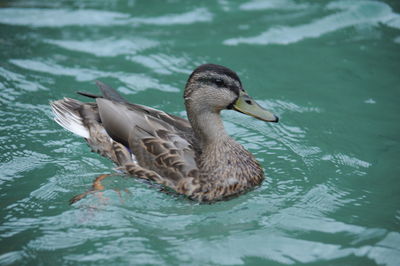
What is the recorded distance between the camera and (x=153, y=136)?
5805 mm

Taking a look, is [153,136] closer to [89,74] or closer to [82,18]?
[89,74]

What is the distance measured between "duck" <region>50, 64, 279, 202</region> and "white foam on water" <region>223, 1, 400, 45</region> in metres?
3.43

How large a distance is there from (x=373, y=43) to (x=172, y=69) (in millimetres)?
3459

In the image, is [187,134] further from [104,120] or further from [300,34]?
[300,34]

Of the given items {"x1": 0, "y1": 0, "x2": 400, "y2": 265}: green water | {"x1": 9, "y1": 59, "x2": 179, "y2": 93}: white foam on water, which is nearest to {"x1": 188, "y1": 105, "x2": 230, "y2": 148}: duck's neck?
{"x1": 0, "y1": 0, "x2": 400, "y2": 265}: green water

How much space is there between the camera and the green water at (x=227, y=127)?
483 cm

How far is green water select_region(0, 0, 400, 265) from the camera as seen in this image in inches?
190

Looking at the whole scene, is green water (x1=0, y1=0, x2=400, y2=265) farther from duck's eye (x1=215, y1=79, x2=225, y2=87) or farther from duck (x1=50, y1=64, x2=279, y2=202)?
duck's eye (x1=215, y1=79, x2=225, y2=87)

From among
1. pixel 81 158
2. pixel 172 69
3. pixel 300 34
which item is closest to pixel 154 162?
pixel 81 158

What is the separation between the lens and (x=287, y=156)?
6.35 meters

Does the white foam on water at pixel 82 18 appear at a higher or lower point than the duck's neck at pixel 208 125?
higher

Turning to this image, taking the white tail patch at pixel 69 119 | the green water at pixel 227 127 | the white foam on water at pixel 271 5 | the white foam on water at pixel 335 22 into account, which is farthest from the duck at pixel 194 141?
the white foam on water at pixel 271 5

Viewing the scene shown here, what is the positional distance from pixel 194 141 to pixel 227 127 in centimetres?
124

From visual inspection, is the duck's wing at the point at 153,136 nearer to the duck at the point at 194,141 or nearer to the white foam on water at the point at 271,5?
the duck at the point at 194,141
